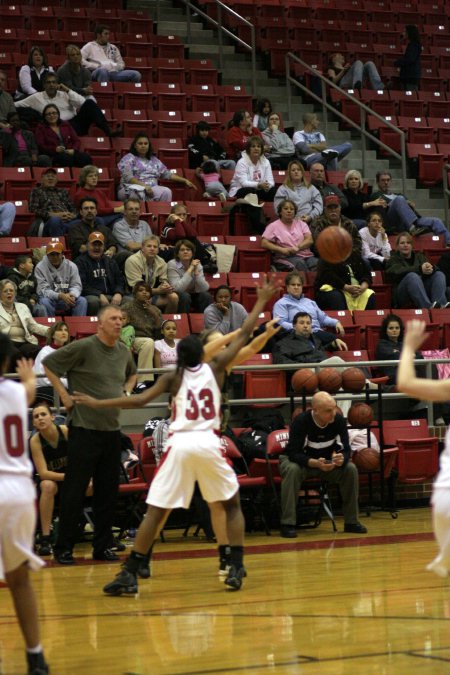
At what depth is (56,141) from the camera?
15312 mm

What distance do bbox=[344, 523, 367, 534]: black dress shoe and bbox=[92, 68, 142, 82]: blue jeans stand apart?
8.52m

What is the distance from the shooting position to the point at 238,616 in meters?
6.97

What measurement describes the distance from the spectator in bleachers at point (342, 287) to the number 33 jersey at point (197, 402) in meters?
6.45

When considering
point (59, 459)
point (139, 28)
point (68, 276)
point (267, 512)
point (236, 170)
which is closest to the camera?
point (59, 459)

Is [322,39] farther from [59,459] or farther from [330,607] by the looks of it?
[330,607]

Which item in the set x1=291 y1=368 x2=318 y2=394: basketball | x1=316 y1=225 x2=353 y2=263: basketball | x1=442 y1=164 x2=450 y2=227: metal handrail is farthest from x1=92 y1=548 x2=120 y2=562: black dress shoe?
x1=442 y1=164 x2=450 y2=227: metal handrail

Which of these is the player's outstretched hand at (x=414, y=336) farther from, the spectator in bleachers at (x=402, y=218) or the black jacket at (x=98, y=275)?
the spectator in bleachers at (x=402, y=218)

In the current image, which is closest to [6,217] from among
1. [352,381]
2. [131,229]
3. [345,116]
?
[131,229]

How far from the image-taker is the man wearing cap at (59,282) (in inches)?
497

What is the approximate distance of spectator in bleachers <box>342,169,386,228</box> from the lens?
16078 millimetres

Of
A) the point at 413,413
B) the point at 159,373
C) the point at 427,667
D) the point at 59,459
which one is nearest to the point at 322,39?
the point at 413,413

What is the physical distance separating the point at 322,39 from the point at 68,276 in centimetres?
943

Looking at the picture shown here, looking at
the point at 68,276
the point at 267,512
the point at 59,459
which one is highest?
the point at 68,276

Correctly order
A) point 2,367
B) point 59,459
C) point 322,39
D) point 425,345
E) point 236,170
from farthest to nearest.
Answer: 1. point 322,39
2. point 236,170
3. point 425,345
4. point 59,459
5. point 2,367
